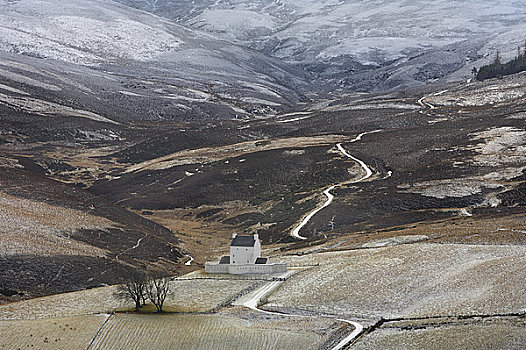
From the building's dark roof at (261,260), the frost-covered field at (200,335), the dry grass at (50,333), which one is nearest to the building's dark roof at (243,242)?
the building's dark roof at (261,260)

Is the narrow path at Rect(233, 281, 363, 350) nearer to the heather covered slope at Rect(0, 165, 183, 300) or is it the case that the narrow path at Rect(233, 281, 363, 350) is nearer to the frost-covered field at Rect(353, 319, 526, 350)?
the frost-covered field at Rect(353, 319, 526, 350)

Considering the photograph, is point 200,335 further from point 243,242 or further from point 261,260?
point 243,242

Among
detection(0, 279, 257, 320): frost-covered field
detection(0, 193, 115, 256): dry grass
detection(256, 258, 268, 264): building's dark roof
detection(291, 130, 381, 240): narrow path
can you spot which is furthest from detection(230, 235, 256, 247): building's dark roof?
detection(291, 130, 381, 240): narrow path

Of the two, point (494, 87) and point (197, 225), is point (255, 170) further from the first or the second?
point (494, 87)

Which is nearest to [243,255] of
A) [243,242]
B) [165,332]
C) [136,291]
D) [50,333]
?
[243,242]

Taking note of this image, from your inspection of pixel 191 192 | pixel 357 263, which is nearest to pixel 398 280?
pixel 357 263
